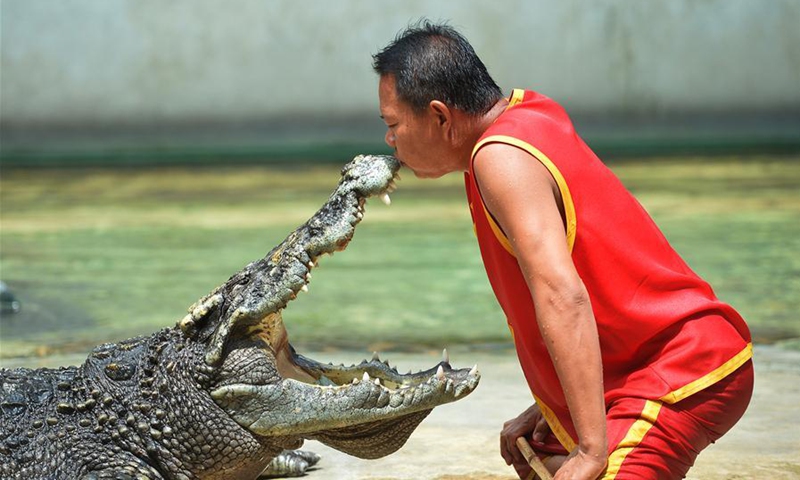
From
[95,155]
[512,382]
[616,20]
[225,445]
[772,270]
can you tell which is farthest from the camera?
[95,155]

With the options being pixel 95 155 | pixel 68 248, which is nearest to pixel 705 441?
pixel 68 248

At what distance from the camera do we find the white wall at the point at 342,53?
14.7 meters

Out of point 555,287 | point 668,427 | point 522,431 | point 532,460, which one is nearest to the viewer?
point 555,287

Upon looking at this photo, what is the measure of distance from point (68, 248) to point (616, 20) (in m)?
8.55

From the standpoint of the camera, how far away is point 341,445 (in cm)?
304

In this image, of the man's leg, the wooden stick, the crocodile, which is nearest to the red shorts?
the man's leg

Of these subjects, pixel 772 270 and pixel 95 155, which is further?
pixel 95 155

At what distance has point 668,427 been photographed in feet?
8.14

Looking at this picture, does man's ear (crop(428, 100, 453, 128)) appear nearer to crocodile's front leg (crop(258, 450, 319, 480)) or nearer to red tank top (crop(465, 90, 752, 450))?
red tank top (crop(465, 90, 752, 450))

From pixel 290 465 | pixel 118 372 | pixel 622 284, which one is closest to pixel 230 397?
pixel 118 372

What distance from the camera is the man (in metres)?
2.36

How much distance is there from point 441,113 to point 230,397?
38.3 inches

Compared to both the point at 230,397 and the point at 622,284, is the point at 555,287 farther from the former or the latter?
the point at 230,397

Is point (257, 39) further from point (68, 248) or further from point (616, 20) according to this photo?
point (68, 248)
